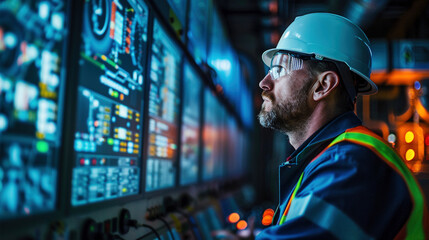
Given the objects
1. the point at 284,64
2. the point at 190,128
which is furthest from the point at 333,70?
the point at 190,128

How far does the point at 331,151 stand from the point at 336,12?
14.8 feet

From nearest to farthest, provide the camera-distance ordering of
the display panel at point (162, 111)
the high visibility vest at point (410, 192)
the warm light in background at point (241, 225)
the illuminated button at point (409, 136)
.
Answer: the high visibility vest at point (410, 192) < the display panel at point (162, 111) < the warm light in background at point (241, 225) < the illuminated button at point (409, 136)

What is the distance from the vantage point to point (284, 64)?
1.82 metres

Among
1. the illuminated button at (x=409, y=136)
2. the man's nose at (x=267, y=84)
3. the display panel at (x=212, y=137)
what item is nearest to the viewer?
the man's nose at (x=267, y=84)

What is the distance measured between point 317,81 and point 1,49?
4.07 feet

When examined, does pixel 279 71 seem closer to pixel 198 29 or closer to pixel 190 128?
pixel 190 128

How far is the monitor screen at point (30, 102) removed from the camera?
90cm

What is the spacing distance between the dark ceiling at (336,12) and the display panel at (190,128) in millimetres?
1535

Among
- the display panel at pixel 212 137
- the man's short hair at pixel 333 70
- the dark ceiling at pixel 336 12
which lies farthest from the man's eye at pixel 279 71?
the dark ceiling at pixel 336 12

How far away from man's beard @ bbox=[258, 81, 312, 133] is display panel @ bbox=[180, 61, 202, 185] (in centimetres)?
106

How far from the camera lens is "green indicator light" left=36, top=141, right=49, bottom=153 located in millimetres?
1017

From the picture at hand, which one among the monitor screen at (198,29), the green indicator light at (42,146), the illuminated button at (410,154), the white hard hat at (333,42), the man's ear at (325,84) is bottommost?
the green indicator light at (42,146)

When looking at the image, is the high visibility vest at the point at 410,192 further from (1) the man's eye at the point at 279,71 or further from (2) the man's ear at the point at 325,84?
(1) the man's eye at the point at 279,71

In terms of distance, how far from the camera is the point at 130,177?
5.59 ft
